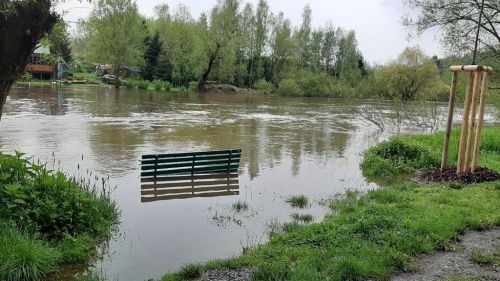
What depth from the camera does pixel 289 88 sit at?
228ft

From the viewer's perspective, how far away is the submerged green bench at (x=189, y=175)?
37.0 ft

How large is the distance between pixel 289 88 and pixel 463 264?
210 ft

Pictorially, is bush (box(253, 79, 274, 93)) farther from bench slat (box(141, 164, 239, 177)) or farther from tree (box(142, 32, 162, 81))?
bench slat (box(141, 164, 239, 177))

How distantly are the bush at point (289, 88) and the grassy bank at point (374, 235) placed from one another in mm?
58859

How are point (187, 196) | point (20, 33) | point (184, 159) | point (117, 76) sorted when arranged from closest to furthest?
1. point (20, 33)
2. point (187, 196)
3. point (184, 159)
4. point (117, 76)

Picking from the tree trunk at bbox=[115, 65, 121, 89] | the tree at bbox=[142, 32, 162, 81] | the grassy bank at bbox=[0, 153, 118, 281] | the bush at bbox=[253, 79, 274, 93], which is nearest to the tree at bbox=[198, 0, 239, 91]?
the tree at bbox=[142, 32, 162, 81]

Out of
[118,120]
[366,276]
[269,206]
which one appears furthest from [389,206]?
A: [118,120]

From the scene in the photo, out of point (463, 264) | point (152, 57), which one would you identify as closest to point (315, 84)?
point (152, 57)

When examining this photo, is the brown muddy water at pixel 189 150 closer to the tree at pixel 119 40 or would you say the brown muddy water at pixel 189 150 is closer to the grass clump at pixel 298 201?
the grass clump at pixel 298 201

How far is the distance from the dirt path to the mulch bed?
15.3 feet

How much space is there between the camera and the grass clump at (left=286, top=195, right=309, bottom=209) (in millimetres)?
10445

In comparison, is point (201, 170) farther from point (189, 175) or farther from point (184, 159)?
point (184, 159)

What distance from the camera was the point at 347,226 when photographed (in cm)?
762

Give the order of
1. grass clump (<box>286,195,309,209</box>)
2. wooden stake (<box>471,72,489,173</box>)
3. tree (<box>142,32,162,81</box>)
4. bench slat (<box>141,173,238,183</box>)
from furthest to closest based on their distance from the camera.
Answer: tree (<box>142,32,162,81</box>)
bench slat (<box>141,173,238,183</box>)
wooden stake (<box>471,72,489,173</box>)
grass clump (<box>286,195,309,209</box>)
